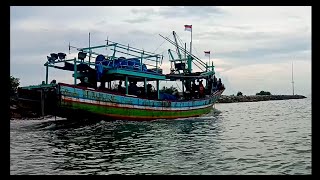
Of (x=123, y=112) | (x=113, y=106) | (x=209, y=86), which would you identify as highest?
(x=209, y=86)

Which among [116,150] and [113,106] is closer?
[116,150]

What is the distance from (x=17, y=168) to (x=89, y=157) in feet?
8.36

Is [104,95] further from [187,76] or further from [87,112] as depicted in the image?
[187,76]

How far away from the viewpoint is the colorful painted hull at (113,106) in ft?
73.3

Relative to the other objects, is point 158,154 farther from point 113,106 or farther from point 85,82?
point 85,82

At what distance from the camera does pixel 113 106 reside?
981 inches

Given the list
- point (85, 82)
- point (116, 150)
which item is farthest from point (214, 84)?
point (116, 150)

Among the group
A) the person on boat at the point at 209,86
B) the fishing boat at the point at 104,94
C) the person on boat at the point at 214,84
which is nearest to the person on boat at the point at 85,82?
the fishing boat at the point at 104,94

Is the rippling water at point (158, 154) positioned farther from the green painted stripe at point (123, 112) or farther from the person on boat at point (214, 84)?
the person on boat at point (214, 84)

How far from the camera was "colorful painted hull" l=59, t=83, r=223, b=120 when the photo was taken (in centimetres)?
2234

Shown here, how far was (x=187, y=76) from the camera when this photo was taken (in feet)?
111

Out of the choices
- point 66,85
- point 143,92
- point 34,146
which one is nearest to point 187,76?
point 143,92

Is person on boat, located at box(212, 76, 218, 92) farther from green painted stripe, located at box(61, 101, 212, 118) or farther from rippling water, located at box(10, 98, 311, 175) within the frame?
rippling water, located at box(10, 98, 311, 175)

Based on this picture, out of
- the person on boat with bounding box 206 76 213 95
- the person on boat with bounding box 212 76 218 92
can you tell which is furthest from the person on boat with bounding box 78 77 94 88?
the person on boat with bounding box 212 76 218 92
